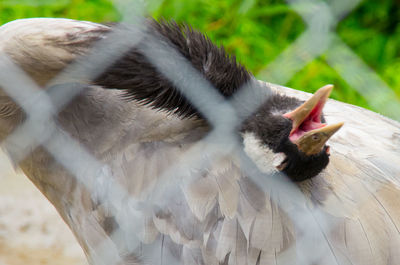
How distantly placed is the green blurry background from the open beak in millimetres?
1391

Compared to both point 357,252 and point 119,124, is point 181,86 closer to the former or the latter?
point 119,124

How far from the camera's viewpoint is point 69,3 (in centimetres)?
284

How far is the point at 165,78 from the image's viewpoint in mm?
1329

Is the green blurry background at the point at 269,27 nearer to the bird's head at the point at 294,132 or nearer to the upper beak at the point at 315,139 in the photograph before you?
the bird's head at the point at 294,132

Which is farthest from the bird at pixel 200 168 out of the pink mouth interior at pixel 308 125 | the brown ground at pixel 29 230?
the brown ground at pixel 29 230

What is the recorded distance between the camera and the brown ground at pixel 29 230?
229 cm

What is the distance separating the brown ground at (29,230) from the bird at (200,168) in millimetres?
822

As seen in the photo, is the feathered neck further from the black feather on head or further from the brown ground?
the brown ground

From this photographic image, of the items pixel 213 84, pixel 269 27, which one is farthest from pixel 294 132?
pixel 269 27

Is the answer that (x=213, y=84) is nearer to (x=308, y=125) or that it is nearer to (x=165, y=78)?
(x=165, y=78)

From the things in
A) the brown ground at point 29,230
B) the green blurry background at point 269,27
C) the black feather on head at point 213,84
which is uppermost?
the black feather on head at point 213,84

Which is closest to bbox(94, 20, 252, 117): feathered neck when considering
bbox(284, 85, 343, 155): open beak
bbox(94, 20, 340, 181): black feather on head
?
bbox(94, 20, 340, 181): black feather on head

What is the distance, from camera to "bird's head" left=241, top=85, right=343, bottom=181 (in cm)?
121

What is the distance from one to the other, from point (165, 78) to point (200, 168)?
9.1 inches
